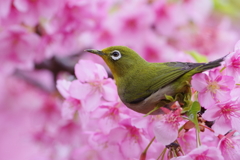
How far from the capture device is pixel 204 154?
703mm

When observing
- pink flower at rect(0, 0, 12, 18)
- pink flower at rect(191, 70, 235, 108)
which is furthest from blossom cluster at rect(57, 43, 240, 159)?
pink flower at rect(0, 0, 12, 18)

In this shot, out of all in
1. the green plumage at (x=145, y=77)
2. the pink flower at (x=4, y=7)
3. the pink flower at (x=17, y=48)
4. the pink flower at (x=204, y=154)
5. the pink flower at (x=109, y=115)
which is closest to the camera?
the pink flower at (x=204, y=154)

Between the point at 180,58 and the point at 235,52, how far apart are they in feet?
1.02

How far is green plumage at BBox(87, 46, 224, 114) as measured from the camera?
786mm

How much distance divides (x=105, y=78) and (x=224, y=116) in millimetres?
350

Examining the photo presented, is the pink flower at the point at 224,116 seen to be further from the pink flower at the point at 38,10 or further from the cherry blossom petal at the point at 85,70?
the pink flower at the point at 38,10

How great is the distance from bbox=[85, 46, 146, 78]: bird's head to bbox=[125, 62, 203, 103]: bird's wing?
70 millimetres

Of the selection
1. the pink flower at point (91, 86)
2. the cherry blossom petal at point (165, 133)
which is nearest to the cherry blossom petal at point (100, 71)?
the pink flower at point (91, 86)

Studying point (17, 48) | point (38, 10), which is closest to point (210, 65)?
point (38, 10)

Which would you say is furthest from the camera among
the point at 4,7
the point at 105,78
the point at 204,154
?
the point at 4,7

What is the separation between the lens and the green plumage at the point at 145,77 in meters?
0.79

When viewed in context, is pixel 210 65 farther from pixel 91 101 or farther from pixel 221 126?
pixel 91 101

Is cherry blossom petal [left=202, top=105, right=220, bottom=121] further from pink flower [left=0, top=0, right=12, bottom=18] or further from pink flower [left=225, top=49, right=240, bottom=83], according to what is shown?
pink flower [left=0, top=0, right=12, bottom=18]

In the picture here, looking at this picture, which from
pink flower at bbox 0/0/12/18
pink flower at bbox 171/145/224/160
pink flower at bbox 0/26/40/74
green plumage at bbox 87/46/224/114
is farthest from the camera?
pink flower at bbox 0/26/40/74
